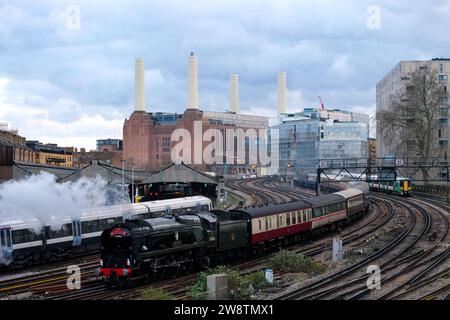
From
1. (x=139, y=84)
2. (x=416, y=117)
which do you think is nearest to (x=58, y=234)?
(x=416, y=117)

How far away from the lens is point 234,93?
7564 inches

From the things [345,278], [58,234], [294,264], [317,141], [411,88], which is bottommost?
[345,278]

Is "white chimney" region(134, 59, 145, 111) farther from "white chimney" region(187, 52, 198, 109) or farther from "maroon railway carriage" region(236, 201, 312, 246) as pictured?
"maroon railway carriage" region(236, 201, 312, 246)

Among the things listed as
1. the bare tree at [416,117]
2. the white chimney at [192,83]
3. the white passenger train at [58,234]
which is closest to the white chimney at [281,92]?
the white chimney at [192,83]

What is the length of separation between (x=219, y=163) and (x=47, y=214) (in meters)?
135

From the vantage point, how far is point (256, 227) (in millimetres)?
30594

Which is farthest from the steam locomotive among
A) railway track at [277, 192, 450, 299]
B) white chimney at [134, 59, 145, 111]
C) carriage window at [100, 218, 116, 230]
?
white chimney at [134, 59, 145, 111]

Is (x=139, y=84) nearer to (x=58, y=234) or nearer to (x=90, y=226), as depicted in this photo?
(x=90, y=226)

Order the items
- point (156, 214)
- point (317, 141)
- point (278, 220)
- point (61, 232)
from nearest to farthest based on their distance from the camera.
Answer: point (61, 232) < point (278, 220) < point (156, 214) < point (317, 141)

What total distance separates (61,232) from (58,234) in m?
0.23

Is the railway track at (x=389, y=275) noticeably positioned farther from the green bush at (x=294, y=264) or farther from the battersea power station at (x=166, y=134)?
the battersea power station at (x=166, y=134)
